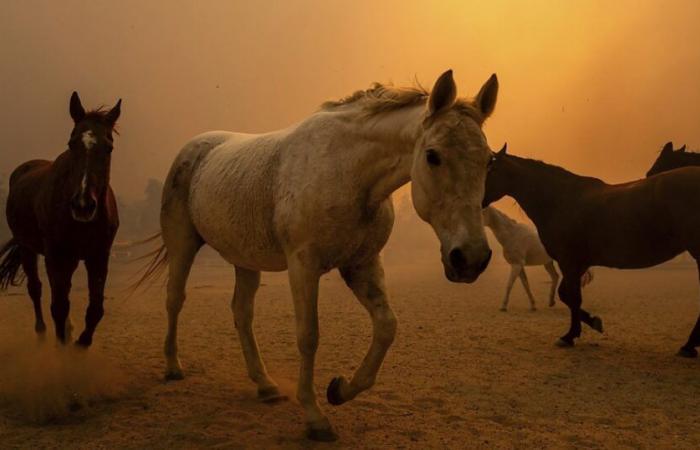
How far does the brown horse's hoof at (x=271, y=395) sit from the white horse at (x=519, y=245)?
7788 mm

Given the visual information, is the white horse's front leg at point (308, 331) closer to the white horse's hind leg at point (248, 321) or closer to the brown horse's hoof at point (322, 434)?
the brown horse's hoof at point (322, 434)

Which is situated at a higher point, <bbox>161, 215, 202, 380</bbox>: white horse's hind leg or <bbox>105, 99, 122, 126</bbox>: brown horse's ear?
<bbox>105, 99, 122, 126</bbox>: brown horse's ear

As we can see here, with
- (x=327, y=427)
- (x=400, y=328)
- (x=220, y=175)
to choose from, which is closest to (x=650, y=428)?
(x=327, y=427)

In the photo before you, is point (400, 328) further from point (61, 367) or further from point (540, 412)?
point (61, 367)

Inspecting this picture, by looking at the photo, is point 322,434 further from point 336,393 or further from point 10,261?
point 10,261

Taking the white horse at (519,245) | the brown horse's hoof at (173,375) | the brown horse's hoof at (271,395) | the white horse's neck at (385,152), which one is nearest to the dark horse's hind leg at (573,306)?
the brown horse's hoof at (271,395)

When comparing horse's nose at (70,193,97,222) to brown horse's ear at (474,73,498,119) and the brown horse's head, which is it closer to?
the brown horse's head

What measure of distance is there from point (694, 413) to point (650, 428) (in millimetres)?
663

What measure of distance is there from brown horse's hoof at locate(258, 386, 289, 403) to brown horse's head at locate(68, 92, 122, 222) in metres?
1.95

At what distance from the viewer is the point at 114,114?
459cm

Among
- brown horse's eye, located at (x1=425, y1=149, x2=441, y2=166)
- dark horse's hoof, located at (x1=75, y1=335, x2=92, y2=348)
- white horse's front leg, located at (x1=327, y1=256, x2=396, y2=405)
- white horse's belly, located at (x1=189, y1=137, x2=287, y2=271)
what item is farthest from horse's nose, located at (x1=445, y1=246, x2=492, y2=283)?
dark horse's hoof, located at (x1=75, y1=335, x2=92, y2=348)

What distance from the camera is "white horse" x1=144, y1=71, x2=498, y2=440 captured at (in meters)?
2.59

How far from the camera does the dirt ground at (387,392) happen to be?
3414mm

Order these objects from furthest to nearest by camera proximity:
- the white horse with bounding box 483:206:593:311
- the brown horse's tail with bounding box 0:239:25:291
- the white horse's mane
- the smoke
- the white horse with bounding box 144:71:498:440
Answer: the white horse with bounding box 483:206:593:311
the brown horse's tail with bounding box 0:239:25:291
the smoke
the white horse's mane
the white horse with bounding box 144:71:498:440
